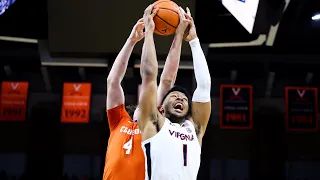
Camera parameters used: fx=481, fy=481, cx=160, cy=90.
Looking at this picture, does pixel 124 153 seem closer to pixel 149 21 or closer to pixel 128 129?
pixel 128 129

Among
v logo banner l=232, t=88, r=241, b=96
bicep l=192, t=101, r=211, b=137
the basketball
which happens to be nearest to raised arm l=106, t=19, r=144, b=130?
the basketball

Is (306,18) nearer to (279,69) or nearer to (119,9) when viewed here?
(279,69)

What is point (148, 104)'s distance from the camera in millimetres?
3271

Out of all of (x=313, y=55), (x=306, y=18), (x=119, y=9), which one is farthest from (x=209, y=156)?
(x=119, y=9)

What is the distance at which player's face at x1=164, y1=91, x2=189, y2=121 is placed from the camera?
3473mm

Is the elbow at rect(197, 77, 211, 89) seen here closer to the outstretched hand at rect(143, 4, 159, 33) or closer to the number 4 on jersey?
the outstretched hand at rect(143, 4, 159, 33)

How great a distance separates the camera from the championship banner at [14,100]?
13.4 m

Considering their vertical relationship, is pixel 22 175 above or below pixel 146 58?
below

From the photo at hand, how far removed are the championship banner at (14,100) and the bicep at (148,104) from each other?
10692mm

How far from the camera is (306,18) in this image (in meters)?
11.1

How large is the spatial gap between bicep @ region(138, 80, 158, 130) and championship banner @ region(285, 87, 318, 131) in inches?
421

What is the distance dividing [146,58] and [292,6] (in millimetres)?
7317

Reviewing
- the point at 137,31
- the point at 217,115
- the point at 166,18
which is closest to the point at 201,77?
the point at 166,18

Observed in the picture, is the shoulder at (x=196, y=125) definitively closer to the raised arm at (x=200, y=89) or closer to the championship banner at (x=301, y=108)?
the raised arm at (x=200, y=89)
